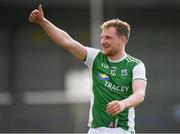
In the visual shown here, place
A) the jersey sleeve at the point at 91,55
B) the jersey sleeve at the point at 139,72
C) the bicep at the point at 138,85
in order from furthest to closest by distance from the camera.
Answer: the jersey sleeve at the point at 91,55
the jersey sleeve at the point at 139,72
the bicep at the point at 138,85

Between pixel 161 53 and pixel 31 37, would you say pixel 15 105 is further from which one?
pixel 161 53

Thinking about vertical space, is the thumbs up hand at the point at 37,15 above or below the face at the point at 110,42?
above

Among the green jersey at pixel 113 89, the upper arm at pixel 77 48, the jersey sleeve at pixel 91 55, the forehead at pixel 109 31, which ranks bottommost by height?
the green jersey at pixel 113 89

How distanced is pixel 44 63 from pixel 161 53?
10.4 ft

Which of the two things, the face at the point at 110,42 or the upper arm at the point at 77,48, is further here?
the upper arm at the point at 77,48

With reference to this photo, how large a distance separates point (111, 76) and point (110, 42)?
0.35 m

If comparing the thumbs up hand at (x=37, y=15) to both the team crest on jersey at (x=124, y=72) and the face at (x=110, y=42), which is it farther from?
the team crest on jersey at (x=124, y=72)

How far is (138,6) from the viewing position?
20.6 meters

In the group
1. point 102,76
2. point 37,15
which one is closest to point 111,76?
point 102,76

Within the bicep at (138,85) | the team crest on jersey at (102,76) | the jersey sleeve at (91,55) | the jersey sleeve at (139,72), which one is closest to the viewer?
the bicep at (138,85)

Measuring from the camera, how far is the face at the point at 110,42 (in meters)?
7.92

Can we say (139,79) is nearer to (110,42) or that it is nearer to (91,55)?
(110,42)

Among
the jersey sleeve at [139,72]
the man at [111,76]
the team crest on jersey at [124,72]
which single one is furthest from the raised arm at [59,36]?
the jersey sleeve at [139,72]

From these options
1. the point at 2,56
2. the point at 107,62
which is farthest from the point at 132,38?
the point at 107,62
